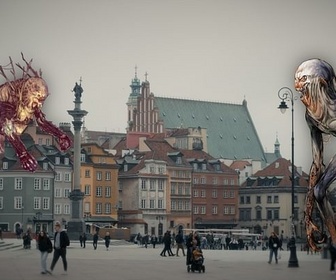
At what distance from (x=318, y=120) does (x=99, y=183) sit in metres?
108

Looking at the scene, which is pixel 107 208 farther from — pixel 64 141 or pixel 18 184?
pixel 64 141

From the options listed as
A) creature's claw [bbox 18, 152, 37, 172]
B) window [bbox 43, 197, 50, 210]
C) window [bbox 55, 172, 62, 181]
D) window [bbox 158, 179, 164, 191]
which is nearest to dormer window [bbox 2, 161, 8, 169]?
window [bbox 43, 197, 50, 210]

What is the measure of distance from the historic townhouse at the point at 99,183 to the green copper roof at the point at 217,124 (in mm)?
34270

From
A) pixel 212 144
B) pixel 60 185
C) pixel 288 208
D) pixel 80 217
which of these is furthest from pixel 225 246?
pixel 212 144

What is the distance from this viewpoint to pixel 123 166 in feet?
394

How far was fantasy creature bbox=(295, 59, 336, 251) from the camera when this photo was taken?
8516 mm

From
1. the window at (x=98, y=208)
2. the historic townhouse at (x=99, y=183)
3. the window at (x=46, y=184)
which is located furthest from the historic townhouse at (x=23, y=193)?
the window at (x=98, y=208)

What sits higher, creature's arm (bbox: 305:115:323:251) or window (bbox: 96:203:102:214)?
window (bbox: 96:203:102:214)

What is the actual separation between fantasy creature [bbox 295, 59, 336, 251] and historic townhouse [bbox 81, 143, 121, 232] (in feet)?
347

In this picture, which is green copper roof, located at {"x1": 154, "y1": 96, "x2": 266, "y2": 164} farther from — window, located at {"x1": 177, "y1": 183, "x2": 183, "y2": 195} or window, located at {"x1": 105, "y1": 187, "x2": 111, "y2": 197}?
window, located at {"x1": 105, "y1": 187, "x2": 111, "y2": 197}

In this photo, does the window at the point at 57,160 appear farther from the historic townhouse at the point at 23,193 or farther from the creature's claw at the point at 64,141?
the creature's claw at the point at 64,141

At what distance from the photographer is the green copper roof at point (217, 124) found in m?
152

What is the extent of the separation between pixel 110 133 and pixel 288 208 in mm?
34250

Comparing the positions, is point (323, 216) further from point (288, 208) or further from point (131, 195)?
point (288, 208)
